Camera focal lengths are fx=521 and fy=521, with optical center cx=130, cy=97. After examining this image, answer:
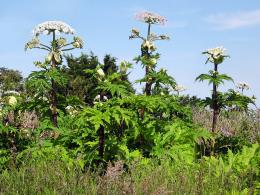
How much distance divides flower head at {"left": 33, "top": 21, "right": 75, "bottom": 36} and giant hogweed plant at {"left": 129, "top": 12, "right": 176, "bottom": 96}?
1.07 meters

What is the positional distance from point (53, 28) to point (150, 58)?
1464mm

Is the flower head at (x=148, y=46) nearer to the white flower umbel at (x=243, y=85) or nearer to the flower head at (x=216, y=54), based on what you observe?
the flower head at (x=216, y=54)

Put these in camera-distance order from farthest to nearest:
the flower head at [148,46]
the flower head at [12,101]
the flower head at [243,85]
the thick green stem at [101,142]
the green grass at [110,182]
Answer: the flower head at [243,85] < the flower head at [148,46] < the flower head at [12,101] < the thick green stem at [101,142] < the green grass at [110,182]

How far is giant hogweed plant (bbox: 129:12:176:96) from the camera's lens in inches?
282

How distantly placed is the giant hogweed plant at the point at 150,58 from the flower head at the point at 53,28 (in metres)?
1.07

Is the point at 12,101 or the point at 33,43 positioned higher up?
the point at 33,43

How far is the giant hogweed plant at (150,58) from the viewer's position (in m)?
7.17

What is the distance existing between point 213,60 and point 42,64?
240 centimetres

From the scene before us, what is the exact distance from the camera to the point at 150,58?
25.0 ft

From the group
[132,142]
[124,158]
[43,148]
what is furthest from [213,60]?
[43,148]

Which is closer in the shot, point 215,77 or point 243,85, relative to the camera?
point 215,77

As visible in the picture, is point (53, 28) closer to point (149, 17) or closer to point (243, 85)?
point (149, 17)

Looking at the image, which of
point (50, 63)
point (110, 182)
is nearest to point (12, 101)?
point (50, 63)

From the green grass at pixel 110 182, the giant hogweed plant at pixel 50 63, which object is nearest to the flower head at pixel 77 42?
the giant hogweed plant at pixel 50 63
